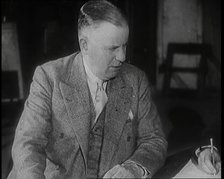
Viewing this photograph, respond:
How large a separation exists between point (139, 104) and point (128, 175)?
1.22 feet

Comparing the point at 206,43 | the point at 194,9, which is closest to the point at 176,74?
the point at 206,43

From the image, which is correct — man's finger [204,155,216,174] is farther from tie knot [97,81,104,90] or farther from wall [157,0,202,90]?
wall [157,0,202,90]

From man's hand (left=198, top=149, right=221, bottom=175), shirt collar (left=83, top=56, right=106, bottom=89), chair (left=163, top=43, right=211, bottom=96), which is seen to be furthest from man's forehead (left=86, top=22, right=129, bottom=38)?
chair (left=163, top=43, right=211, bottom=96)

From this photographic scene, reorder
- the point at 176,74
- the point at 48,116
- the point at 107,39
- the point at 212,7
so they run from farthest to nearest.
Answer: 1. the point at 176,74
2. the point at 212,7
3. the point at 48,116
4. the point at 107,39

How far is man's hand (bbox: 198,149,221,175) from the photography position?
1.58 m

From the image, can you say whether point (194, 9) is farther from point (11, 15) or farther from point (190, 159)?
point (190, 159)

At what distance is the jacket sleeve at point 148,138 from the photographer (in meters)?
1.62

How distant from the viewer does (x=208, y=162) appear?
5.20 feet

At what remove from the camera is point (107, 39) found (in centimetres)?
141

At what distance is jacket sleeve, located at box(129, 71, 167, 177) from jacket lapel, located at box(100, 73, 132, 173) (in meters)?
0.07

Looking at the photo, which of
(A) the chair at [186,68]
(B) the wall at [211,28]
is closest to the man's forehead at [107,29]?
(B) the wall at [211,28]

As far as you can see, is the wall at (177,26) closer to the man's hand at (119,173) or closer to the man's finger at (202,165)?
the man's finger at (202,165)

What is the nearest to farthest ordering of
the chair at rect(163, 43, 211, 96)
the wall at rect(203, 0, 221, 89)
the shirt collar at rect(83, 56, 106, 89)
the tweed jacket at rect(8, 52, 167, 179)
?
the tweed jacket at rect(8, 52, 167, 179)
the shirt collar at rect(83, 56, 106, 89)
the wall at rect(203, 0, 221, 89)
the chair at rect(163, 43, 211, 96)

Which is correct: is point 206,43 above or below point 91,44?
below
